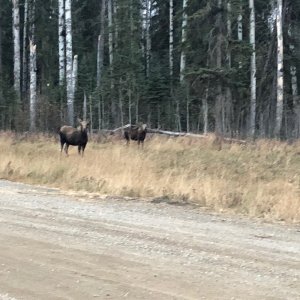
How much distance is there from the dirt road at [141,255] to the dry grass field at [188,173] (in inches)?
53.4

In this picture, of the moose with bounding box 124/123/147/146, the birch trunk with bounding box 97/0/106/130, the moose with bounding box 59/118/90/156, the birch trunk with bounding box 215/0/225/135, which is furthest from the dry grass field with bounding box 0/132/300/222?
the birch trunk with bounding box 97/0/106/130

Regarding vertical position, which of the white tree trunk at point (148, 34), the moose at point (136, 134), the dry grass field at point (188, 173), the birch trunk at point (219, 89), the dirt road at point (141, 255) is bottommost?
the dirt road at point (141, 255)

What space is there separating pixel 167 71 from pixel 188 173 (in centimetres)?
2474

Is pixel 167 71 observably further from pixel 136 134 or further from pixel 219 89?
pixel 136 134

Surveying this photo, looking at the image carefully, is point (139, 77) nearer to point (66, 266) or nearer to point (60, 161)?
point (60, 161)

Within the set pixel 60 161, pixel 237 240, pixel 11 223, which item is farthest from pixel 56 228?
pixel 60 161

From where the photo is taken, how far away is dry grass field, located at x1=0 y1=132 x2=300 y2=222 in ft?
36.2

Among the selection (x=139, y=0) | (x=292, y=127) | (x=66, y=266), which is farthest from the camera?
(x=139, y=0)

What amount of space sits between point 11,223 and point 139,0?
35960 millimetres

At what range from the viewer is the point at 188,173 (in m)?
15.0

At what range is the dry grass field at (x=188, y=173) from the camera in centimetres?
1105

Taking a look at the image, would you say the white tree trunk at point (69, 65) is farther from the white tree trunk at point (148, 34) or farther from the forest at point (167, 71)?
the white tree trunk at point (148, 34)

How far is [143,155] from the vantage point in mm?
19172

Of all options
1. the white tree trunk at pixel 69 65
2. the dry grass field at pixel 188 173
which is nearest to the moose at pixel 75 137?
the dry grass field at pixel 188 173
